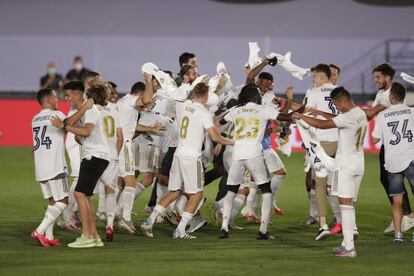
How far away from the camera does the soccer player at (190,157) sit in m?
12.8

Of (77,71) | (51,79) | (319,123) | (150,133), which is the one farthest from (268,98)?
(51,79)

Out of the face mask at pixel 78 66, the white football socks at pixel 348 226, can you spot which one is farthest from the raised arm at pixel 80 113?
the face mask at pixel 78 66

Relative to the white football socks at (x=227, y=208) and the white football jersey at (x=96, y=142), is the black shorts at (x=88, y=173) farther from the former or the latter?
the white football socks at (x=227, y=208)

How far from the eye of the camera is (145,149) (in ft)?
49.2

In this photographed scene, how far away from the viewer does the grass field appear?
1035cm

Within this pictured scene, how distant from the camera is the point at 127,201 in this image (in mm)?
13508

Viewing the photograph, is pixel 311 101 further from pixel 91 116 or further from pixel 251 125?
pixel 91 116

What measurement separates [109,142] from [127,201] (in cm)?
107

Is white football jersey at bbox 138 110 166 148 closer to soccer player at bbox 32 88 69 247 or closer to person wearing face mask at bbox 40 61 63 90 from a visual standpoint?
soccer player at bbox 32 88 69 247

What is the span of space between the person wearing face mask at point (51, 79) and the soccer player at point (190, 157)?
1604 centimetres

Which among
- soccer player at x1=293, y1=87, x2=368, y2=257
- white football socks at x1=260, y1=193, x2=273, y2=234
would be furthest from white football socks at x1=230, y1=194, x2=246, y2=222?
soccer player at x1=293, y1=87, x2=368, y2=257

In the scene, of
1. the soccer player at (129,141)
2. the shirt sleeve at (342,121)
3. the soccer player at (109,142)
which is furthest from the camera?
the soccer player at (129,141)

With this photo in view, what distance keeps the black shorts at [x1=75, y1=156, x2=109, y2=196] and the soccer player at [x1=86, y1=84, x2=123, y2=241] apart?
49 cm

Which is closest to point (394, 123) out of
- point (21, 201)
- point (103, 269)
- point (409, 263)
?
point (409, 263)
